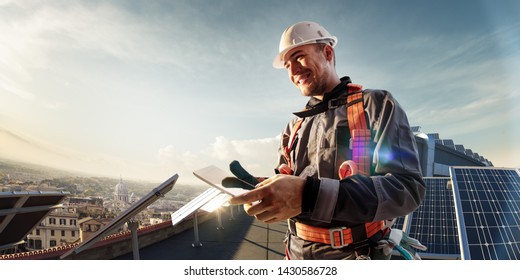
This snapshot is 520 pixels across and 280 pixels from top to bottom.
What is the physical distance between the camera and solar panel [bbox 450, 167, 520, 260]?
798 centimetres

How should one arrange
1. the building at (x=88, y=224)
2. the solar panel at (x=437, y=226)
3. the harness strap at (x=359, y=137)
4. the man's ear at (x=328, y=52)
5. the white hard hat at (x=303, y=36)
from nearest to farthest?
the harness strap at (x=359, y=137), the white hard hat at (x=303, y=36), the man's ear at (x=328, y=52), the solar panel at (x=437, y=226), the building at (x=88, y=224)

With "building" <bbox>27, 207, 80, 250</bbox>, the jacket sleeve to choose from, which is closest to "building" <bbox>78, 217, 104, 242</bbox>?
"building" <bbox>27, 207, 80, 250</bbox>

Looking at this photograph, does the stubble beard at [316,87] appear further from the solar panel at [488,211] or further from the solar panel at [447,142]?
the solar panel at [447,142]

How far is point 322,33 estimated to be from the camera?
191cm

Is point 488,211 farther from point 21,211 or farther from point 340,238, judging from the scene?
point 21,211

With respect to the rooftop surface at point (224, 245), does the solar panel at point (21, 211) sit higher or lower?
higher

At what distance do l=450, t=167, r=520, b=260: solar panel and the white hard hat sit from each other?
9.02 meters

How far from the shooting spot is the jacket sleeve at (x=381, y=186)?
1130 millimetres

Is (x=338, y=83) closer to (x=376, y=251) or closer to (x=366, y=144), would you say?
(x=366, y=144)

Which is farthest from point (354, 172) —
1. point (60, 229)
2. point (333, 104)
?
point (60, 229)

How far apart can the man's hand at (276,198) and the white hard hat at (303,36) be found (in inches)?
43.5

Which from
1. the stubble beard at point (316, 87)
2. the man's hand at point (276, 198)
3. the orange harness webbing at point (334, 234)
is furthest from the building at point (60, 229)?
the man's hand at point (276, 198)

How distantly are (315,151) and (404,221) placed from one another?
1158 cm

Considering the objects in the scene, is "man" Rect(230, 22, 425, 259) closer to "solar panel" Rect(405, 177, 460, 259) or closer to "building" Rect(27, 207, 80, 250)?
"solar panel" Rect(405, 177, 460, 259)
